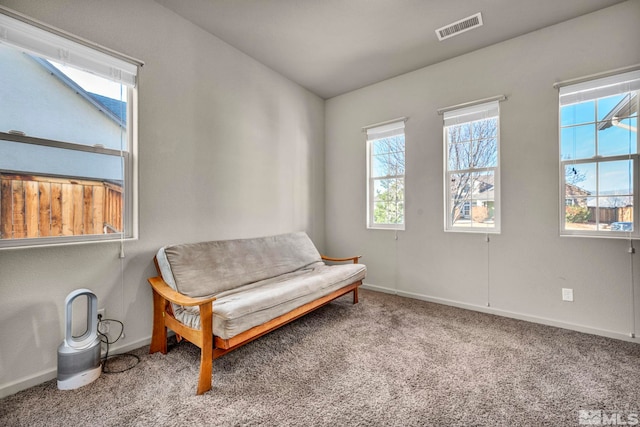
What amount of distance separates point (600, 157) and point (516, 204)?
0.74m

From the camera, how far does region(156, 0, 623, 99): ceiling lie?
7.78 ft

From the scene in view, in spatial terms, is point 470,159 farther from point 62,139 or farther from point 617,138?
point 62,139

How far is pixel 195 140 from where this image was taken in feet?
8.57

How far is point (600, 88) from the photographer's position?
2439 millimetres

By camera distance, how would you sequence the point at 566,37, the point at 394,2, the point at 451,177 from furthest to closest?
the point at 451,177 < the point at 566,37 < the point at 394,2

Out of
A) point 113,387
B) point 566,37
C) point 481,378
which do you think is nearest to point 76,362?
point 113,387

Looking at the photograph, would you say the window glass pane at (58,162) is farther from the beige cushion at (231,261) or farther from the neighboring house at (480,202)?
the neighboring house at (480,202)

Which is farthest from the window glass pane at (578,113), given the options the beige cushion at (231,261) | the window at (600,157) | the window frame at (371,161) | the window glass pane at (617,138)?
the beige cushion at (231,261)

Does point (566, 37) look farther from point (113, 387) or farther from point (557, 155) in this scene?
point (113, 387)

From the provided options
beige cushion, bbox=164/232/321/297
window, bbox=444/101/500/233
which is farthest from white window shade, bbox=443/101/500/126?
beige cushion, bbox=164/232/321/297

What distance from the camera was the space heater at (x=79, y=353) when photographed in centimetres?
170

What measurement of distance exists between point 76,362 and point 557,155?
413 cm

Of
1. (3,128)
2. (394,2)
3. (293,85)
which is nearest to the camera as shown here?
(3,128)

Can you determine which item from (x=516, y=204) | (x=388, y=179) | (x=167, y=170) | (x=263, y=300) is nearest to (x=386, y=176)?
(x=388, y=179)
